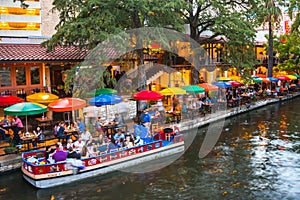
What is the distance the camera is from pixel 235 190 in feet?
46.5

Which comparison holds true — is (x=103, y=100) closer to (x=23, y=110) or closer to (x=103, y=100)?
(x=103, y=100)

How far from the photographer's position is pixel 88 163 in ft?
50.8

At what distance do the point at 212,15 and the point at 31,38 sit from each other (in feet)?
52.9

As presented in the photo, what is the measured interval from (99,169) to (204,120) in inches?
498

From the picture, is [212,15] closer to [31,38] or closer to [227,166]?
[31,38]

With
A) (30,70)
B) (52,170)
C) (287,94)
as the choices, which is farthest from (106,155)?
(287,94)

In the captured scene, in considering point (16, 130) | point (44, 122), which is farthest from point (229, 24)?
point (16, 130)

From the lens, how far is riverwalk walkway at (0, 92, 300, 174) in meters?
16.1

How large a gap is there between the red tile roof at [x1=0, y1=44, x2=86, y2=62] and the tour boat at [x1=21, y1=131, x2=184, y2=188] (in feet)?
26.6

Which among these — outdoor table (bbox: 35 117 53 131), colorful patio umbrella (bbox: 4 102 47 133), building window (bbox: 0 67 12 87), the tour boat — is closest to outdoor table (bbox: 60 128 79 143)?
outdoor table (bbox: 35 117 53 131)

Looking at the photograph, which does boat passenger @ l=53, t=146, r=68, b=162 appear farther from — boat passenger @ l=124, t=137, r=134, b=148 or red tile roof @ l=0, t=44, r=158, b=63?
red tile roof @ l=0, t=44, r=158, b=63

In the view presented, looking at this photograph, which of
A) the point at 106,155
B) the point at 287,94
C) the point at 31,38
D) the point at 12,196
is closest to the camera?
the point at 12,196

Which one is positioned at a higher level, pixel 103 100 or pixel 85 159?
pixel 103 100

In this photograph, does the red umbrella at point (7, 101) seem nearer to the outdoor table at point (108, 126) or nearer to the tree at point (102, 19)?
the tree at point (102, 19)
